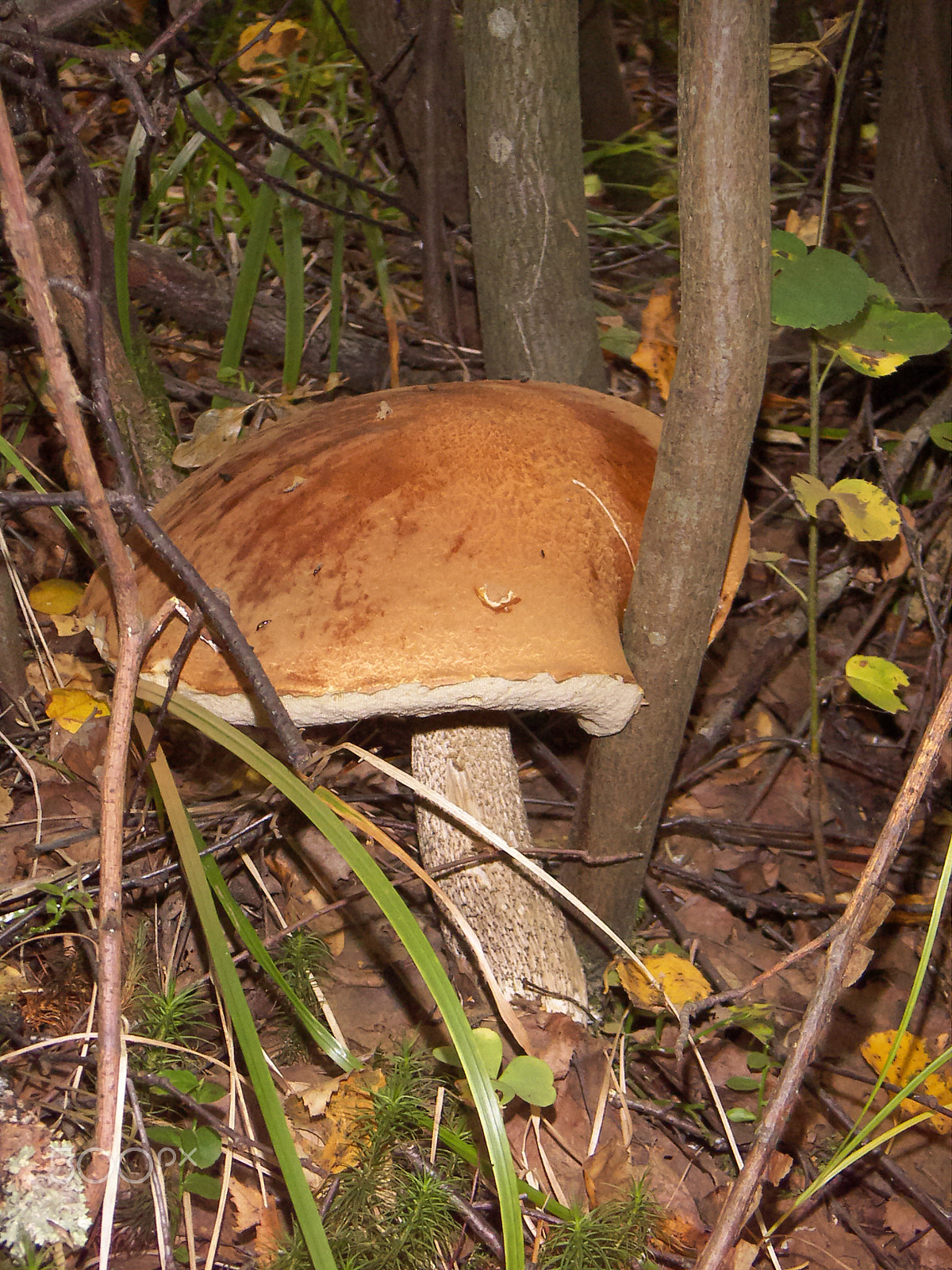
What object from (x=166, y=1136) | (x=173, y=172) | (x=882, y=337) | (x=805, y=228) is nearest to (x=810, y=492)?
(x=882, y=337)

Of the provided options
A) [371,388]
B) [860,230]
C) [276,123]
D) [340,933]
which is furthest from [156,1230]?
[860,230]

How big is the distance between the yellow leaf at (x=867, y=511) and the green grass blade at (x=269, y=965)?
1149 millimetres

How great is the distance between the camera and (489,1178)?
1.21m

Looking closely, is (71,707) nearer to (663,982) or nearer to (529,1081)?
(529,1081)

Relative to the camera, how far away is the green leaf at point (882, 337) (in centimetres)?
153

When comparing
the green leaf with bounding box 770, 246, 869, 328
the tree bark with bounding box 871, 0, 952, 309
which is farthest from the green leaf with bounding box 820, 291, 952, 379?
the tree bark with bounding box 871, 0, 952, 309

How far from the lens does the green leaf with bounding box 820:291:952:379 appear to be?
1526 mm

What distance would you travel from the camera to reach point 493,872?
147 centimetres

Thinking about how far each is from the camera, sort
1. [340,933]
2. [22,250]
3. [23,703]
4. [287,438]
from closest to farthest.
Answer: [22,250] < [287,438] < [340,933] < [23,703]

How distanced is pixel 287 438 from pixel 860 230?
7.77 feet

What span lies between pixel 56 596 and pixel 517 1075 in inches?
50.5

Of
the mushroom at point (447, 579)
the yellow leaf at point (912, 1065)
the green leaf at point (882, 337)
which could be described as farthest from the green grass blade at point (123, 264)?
the yellow leaf at point (912, 1065)

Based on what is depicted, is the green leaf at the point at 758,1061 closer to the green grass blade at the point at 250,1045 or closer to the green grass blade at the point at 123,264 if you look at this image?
the green grass blade at the point at 250,1045

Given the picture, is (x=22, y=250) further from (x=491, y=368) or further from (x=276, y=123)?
(x=276, y=123)
